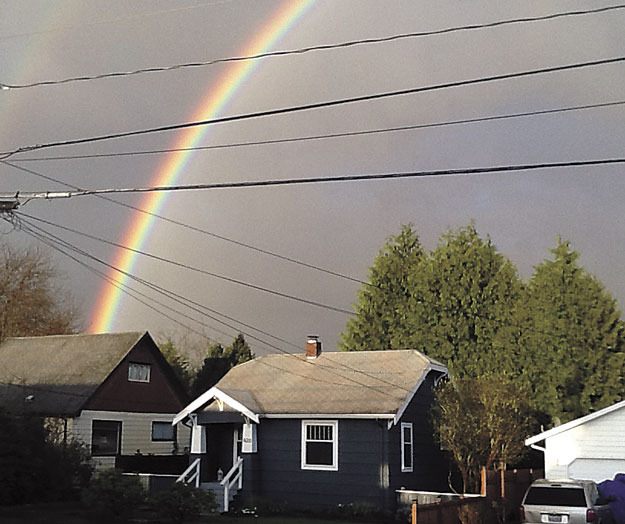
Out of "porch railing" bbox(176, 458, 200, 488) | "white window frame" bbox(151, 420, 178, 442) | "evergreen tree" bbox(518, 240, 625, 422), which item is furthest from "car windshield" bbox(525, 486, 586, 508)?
"white window frame" bbox(151, 420, 178, 442)

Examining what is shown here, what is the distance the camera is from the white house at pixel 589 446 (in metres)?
26.6

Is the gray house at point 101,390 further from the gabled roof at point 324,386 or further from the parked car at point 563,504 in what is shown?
the parked car at point 563,504

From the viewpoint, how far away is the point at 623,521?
24.1 meters

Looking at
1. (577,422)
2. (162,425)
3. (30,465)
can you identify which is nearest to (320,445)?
(577,422)

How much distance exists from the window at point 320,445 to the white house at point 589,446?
19.9 feet

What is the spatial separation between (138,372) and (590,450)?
21725 mm

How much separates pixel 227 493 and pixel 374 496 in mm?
4636

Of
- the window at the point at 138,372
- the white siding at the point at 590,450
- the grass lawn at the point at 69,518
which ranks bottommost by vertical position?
the grass lawn at the point at 69,518

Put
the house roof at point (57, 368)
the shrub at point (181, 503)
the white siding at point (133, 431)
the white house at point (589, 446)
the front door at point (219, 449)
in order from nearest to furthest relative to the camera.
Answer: the shrub at point (181, 503) < the white house at point (589, 446) < the front door at point (219, 449) < the white siding at point (133, 431) < the house roof at point (57, 368)

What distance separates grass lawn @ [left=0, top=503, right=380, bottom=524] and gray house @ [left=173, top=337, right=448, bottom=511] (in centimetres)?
190

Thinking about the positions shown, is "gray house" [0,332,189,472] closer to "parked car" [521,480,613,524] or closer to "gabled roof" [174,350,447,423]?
"gabled roof" [174,350,447,423]

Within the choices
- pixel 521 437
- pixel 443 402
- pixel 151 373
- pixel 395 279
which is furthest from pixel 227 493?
pixel 395 279

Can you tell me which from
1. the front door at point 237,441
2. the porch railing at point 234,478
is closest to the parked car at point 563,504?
the porch railing at point 234,478

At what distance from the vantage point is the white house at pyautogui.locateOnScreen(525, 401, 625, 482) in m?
26.6
